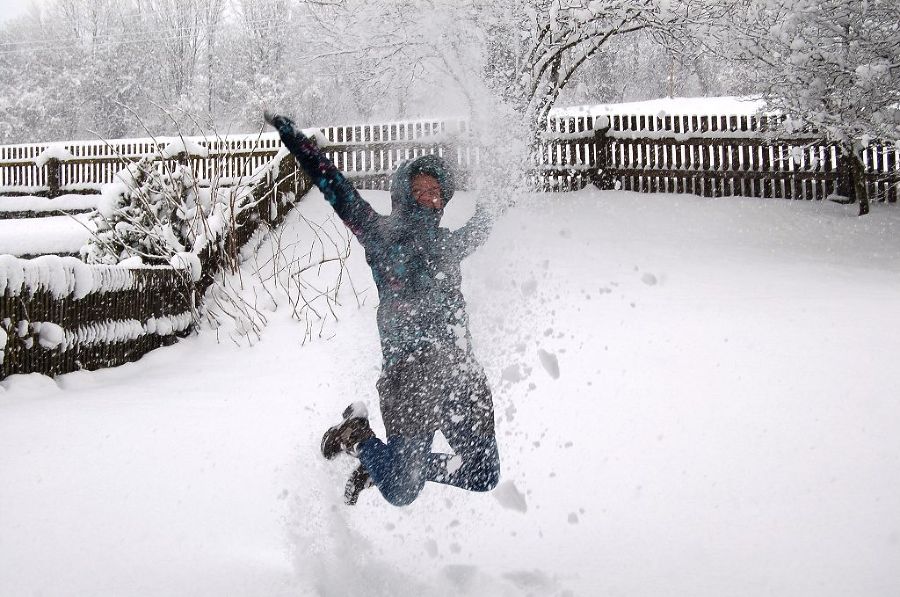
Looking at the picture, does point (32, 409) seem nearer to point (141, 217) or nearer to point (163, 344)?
point (163, 344)

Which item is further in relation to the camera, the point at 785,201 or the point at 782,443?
the point at 785,201

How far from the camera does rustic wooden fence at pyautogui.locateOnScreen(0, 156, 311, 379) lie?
5.27 m

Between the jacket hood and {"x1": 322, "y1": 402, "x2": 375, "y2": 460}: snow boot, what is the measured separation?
2.50ft

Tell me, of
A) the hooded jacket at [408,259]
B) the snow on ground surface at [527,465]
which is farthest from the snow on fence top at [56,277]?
the hooded jacket at [408,259]

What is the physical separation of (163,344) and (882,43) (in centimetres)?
904

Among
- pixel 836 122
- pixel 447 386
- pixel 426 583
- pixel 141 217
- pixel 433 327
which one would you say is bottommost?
pixel 426 583

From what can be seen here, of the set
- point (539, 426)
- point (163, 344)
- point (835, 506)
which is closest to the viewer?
point (835, 506)

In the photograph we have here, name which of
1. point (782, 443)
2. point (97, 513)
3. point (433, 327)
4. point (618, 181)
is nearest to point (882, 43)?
point (618, 181)

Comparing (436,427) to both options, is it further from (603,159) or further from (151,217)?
(603,159)

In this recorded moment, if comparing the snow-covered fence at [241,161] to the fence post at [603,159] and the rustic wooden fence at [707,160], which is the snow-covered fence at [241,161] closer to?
the rustic wooden fence at [707,160]

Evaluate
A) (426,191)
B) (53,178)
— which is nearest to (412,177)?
(426,191)

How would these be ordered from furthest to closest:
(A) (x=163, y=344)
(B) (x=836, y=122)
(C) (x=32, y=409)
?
1. (B) (x=836, y=122)
2. (A) (x=163, y=344)
3. (C) (x=32, y=409)

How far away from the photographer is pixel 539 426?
4238 millimetres

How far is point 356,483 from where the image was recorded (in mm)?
2613
